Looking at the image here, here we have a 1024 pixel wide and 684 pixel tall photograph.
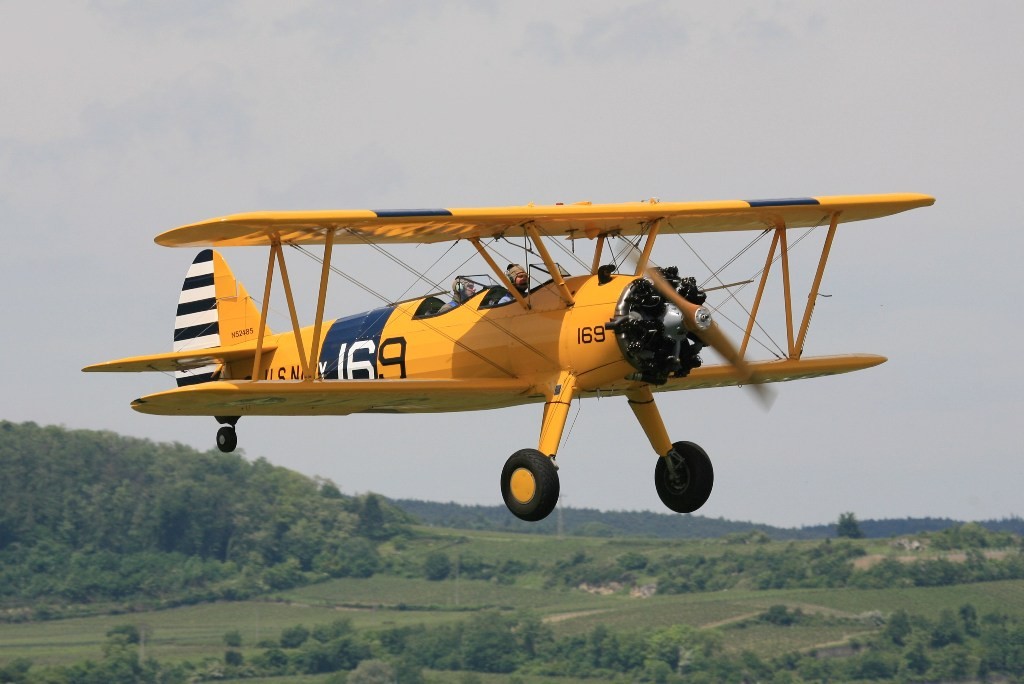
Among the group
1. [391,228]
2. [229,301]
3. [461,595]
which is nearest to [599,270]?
[391,228]

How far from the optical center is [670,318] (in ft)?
53.5

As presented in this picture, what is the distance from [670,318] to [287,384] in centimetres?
394

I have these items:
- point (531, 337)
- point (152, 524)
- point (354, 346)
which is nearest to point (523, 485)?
point (531, 337)

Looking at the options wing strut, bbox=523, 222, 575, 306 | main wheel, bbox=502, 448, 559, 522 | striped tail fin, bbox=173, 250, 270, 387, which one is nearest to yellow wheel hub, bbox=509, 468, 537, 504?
main wheel, bbox=502, 448, 559, 522

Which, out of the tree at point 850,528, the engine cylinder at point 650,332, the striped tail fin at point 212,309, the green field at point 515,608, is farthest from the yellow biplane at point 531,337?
the tree at point 850,528

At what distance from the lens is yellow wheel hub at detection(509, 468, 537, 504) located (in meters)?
16.1

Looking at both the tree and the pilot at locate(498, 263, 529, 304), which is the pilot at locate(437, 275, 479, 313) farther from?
the tree

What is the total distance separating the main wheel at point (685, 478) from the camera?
18203 mm

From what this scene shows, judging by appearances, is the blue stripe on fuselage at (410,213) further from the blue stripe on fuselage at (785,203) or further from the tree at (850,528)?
the tree at (850,528)

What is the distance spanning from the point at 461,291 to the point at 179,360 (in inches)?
166

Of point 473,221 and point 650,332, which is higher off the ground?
point 473,221

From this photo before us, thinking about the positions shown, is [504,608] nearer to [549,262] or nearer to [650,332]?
[549,262]

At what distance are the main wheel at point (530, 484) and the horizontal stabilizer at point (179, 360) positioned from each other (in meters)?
5.27

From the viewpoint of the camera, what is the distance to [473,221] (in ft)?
54.9
